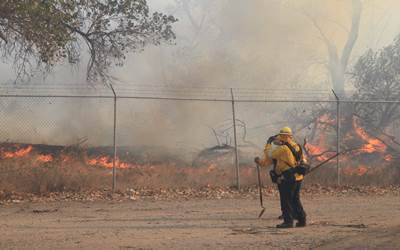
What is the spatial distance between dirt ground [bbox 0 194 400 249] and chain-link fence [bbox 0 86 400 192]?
1.42 meters

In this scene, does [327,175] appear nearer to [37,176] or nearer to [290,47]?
[37,176]

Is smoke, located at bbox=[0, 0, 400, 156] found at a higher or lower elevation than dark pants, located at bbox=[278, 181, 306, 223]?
higher

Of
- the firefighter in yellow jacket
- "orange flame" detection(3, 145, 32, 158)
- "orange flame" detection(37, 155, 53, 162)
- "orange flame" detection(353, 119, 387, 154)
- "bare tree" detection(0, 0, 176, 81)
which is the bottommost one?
the firefighter in yellow jacket

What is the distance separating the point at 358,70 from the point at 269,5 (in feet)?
18.8

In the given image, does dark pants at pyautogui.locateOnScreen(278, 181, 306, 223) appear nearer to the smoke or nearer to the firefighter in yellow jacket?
the firefighter in yellow jacket

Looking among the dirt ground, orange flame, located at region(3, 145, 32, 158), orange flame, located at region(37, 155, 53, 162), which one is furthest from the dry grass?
the dirt ground

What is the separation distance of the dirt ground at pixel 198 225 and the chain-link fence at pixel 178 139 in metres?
1.42

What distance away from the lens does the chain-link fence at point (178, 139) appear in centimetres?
1290

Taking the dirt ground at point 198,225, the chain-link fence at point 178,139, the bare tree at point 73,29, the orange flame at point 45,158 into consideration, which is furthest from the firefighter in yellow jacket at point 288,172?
the orange flame at point 45,158

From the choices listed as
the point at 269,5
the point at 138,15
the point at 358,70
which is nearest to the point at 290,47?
the point at 269,5

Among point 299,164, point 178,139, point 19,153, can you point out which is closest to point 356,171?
point 178,139

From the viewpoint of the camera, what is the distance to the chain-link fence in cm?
1290

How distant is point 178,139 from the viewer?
17.5 m

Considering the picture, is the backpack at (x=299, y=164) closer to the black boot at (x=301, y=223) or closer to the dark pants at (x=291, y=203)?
the dark pants at (x=291, y=203)
